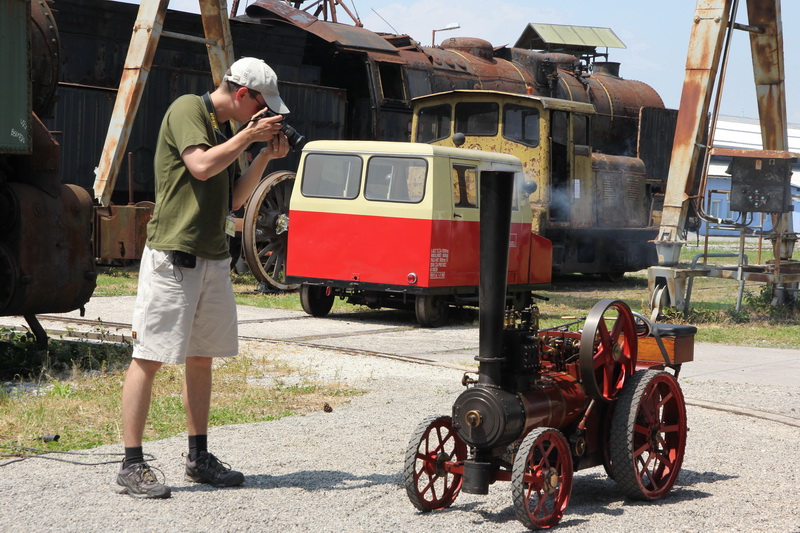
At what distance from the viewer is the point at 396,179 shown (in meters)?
11.3

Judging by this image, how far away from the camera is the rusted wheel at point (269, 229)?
44.7 ft

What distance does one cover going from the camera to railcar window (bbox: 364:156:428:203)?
36.7 ft

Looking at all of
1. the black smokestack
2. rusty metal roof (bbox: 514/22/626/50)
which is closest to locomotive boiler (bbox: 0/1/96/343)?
the black smokestack

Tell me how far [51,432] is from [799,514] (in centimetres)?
380

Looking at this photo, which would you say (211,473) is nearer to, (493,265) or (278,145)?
(278,145)

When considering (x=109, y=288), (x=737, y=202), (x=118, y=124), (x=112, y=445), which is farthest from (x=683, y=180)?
(x=112, y=445)

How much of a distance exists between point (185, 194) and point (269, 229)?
955 centimetres

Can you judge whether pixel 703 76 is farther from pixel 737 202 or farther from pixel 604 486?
pixel 604 486

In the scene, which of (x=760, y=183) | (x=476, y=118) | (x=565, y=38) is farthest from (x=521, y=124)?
(x=565, y=38)

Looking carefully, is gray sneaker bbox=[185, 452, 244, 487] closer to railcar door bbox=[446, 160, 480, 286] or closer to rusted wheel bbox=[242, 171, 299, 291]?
railcar door bbox=[446, 160, 480, 286]

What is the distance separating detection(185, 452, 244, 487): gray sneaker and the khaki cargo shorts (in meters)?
0.48

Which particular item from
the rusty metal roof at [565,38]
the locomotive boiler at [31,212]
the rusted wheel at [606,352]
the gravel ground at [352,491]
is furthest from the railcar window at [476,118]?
the rusty metal roof at [565,38]

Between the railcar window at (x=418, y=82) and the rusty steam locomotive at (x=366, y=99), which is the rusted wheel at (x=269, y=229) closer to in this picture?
the rusty steam locomotive at (x=366, y=99)

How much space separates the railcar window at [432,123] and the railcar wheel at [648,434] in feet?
35.6
